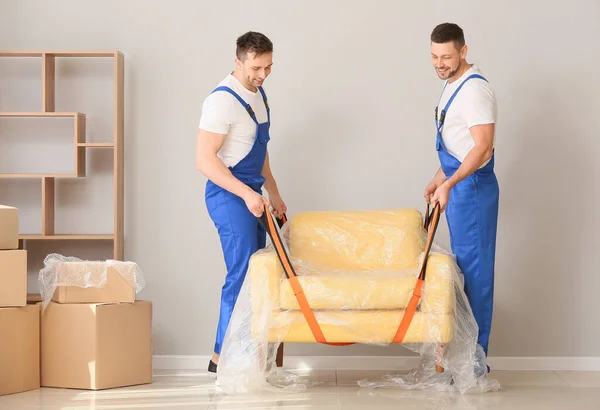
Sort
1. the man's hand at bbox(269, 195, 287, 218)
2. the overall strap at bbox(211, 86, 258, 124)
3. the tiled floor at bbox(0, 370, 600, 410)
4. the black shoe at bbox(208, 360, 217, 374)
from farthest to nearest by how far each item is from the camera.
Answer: the man's hand at bbox(269, 195, 287, 218)
the black shoe at bbox(208, 360, 217, 374)
the overall strap at bbox(211, 86, 258, 124)
the tiled floor at bbox(0, 370, 600, 410)

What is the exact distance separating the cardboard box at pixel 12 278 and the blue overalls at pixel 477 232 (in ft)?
5.57

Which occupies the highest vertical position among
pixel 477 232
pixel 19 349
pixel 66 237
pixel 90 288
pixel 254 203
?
pixel 254 203

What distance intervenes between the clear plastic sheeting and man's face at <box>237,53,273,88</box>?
88 cm

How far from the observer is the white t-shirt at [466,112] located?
3.25 m

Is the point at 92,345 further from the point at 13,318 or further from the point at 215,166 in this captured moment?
the point at 215,166

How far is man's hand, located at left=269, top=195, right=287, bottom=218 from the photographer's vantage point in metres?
3.65

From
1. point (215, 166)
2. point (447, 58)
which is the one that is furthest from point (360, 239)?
point (447, 58)

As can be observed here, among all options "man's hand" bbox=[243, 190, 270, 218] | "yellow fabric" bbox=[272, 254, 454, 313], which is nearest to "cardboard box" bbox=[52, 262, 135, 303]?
"man's hand" bbox=[243, 190, 270, 218]

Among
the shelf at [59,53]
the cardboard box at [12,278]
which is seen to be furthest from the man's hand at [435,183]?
the cardboard box at [12,278]

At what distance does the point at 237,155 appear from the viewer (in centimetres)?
336

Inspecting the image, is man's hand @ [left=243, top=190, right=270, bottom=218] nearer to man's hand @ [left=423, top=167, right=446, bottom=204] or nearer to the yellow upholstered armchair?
the yellow upholstered armchair

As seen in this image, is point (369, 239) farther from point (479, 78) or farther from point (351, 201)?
point (479, 78)

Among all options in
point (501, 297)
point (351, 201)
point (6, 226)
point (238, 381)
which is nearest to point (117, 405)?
point (238, 381)

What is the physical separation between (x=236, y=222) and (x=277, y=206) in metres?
0.36
